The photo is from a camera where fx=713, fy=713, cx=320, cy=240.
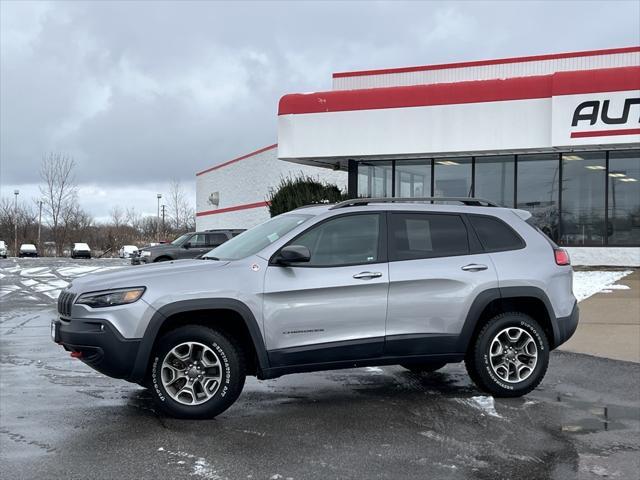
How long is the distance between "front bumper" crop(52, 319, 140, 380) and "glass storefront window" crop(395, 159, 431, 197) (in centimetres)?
1814

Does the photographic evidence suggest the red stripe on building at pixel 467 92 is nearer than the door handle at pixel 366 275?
No

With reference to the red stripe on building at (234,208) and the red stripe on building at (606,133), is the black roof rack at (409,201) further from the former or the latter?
the red stripe on building at (234,208)

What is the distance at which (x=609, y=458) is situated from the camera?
504 centimetres

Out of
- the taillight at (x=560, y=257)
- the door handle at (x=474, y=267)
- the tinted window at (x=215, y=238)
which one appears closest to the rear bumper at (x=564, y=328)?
the taillight at (x=560, y=257)

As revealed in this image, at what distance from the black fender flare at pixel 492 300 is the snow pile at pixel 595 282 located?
25.6 feet

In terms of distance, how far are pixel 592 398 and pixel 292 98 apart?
17.4 meters

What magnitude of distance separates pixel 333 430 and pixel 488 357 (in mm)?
1884

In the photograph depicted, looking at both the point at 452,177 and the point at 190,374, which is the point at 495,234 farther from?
the point at 452,177

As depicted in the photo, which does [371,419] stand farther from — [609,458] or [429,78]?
[429,78]

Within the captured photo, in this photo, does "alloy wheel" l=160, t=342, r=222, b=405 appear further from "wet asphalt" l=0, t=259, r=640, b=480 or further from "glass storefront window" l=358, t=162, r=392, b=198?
"glass storefront window" l=358, t=162, r=392, b=198

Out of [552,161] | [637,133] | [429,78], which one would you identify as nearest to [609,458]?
[637,133]

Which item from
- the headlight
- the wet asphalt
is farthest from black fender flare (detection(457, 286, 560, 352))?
the headlight

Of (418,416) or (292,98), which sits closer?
(418,416)

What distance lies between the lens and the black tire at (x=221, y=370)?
19.1 ft
